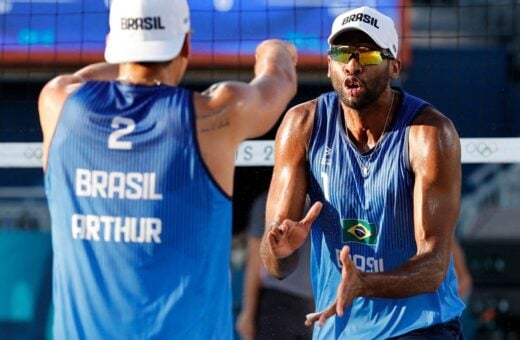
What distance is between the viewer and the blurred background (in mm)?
9359

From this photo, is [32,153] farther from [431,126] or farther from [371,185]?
[431,126]

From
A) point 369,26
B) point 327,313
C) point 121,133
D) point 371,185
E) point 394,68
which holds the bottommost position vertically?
point 327,313

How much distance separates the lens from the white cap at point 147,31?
419 cm

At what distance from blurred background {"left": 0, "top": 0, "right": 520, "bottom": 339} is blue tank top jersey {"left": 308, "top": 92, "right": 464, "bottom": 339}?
3.54 m

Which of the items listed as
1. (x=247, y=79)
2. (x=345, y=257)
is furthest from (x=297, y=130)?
(x=247, y=79)

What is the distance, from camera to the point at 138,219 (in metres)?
4.11

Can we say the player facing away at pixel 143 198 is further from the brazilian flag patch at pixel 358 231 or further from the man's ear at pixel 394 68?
the man's ear at pixel 394 68

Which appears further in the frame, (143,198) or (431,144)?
(431,144)

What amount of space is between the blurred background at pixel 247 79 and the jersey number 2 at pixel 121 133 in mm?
4908

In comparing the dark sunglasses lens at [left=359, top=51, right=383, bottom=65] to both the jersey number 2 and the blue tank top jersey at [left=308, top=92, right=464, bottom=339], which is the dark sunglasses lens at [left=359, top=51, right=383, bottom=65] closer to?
the blue tank top jersey at [left=308, top=92, right=464, bottom=339]

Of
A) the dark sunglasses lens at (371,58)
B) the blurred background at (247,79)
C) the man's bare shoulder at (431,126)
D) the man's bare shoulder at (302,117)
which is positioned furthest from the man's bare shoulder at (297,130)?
the blurred background at (247,79)

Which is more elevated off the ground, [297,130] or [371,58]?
[371,58]

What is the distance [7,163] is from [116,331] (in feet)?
13.1

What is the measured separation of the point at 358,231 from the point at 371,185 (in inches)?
7.4
